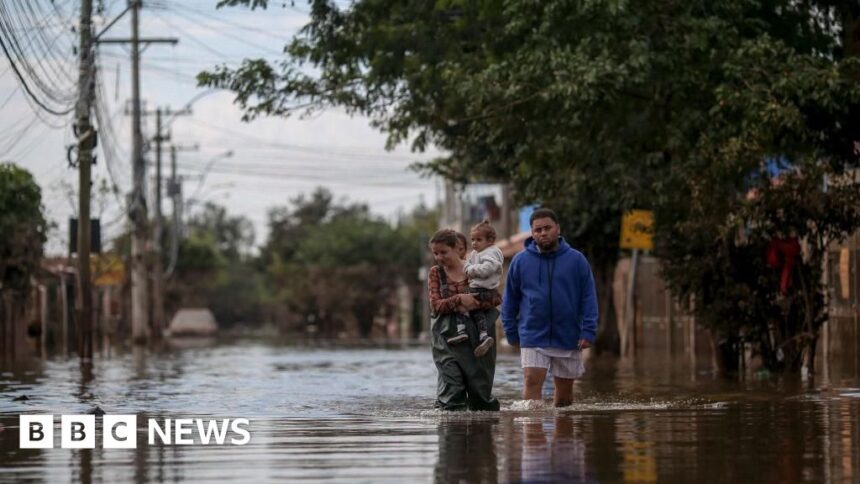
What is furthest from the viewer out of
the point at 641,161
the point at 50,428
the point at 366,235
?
the point at 366,235

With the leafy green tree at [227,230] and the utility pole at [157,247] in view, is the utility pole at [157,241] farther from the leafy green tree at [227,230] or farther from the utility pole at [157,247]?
the leafy green tree at [227,230]

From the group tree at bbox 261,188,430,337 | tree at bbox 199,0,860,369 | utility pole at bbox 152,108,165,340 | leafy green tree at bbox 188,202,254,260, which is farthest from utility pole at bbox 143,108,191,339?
leafy green tree at bbox 188,202,254,260

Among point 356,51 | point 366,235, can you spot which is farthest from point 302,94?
point 366,235

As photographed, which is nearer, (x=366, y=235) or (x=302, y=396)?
(x=302, y=396)

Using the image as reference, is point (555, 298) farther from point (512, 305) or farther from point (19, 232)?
point (19, 232)

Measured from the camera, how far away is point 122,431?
12.7m

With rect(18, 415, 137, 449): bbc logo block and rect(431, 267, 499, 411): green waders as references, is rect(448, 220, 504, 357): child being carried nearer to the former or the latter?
rect(431, 267, 499, 411): green waders

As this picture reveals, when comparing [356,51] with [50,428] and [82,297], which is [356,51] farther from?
[50,428]

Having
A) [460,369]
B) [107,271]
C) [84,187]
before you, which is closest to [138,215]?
[107,271]

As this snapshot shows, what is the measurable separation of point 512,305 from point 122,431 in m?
3.59

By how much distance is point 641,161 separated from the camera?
26453mm

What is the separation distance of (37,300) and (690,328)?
22174 millimetres

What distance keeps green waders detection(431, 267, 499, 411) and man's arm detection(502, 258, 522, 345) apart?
0.17 metres

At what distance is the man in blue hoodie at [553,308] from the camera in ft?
47.5
